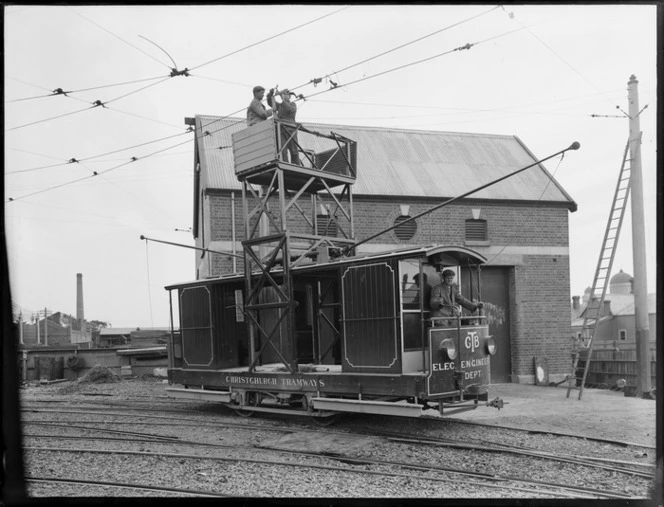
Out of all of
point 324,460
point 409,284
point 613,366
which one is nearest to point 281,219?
point 409,284

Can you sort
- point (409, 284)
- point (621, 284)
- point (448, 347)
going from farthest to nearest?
point (621, 284) < point (409, 284) < point (448, 347)

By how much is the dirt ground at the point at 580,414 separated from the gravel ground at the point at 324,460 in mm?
79

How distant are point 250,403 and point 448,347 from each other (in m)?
4.60

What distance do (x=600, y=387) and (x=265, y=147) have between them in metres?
12.5

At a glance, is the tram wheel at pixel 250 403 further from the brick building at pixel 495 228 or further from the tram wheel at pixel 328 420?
the brick building at pixel 495 228

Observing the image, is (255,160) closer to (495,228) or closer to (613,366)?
(495,228)

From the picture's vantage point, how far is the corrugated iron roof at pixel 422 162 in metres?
18.3

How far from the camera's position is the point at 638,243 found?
533 inches

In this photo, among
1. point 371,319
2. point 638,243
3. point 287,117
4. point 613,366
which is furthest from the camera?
point 613,366

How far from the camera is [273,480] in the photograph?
23.4 ft

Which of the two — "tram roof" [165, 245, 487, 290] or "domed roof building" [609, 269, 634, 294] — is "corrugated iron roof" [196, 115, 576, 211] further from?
"domed roof building" [609, 269, 634, 294]

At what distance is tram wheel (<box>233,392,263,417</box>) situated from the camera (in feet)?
39.2

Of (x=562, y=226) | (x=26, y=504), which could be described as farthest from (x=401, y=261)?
(x=562, y=226)

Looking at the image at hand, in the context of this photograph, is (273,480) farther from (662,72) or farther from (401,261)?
(662,72)
